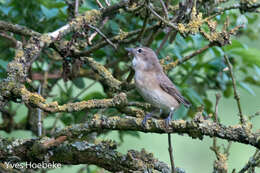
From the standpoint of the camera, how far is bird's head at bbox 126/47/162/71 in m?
4.31

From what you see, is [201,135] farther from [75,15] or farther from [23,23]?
[23,23]

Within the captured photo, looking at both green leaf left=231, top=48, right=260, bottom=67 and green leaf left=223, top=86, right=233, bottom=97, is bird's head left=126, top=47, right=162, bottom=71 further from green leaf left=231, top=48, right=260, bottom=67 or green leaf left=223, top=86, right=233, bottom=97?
green leaf left=223, top=86, right=233, bottom=97

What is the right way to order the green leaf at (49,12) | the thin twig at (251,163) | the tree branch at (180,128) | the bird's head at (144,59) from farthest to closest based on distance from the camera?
the bird's head at (144,59), the green leaf at (49,12), the thin twig at (251,163), the tree branch at (180,128)

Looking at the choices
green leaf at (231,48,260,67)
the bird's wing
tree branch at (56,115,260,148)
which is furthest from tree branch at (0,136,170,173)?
green leaf at (231,48,260,67)

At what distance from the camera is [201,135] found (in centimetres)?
253

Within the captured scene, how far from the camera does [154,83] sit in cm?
434

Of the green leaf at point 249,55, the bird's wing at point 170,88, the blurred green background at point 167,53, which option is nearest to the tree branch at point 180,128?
the blurred green background at point 167,53

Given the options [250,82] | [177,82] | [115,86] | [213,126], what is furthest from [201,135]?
[250,82]

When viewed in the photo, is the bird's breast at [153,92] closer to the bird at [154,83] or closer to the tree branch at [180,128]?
the bird at [154,83]

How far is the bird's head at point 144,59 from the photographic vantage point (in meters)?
4.31

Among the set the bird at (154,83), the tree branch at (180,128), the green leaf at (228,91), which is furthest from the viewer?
the green leaf at (228,91)

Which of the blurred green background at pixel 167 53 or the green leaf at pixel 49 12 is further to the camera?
the blurred green background at pixel 167 53

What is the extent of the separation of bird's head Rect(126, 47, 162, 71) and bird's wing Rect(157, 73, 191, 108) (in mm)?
106

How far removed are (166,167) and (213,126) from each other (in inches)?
23.6
